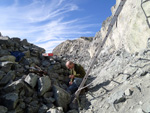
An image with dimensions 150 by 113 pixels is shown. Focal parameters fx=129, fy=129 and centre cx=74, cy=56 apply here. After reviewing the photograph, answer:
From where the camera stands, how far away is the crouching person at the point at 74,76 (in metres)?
7.84

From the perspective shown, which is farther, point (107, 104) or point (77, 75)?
point (77, 75)

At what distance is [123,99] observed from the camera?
15.1 ft

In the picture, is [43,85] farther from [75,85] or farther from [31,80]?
[75,85]

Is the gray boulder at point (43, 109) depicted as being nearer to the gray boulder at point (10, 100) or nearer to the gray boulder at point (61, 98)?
the gray boulder at point (61, 98)

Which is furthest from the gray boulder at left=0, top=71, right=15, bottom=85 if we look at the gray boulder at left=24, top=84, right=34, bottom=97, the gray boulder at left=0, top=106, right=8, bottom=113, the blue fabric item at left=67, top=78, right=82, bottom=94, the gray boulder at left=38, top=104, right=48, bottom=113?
the blue fabric item at left=67, top=78, right=82, bottom=94

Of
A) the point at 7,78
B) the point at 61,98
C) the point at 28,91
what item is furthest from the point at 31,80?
the point at 61,98

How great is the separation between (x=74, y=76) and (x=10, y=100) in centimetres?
408

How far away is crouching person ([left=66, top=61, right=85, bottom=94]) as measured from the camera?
7.84m

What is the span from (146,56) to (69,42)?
59.6 metres

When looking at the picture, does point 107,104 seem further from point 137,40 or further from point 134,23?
point 134,23

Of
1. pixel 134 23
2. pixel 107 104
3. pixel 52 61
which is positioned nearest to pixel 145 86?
pixel 107 104

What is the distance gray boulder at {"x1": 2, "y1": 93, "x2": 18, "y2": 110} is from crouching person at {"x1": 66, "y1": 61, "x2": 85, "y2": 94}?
3302 mm

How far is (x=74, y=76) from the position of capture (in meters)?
8.38

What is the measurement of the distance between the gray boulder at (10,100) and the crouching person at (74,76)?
3302 mm
